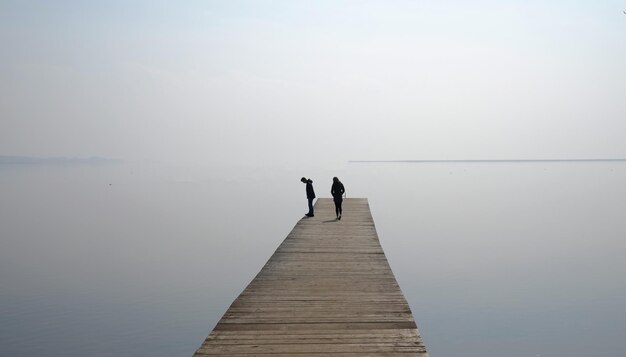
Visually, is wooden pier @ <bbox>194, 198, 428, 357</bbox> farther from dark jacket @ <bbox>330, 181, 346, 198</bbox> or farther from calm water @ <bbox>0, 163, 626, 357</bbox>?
dark jacket @ <bbox>330, 181, 346, 198</bbox>

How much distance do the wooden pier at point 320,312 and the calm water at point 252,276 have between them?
3.57 metres

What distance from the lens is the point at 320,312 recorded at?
8.34 metres

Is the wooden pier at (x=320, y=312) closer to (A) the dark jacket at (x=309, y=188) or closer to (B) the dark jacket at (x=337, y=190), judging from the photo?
(B) the dark jacket at (x=337, y=190)

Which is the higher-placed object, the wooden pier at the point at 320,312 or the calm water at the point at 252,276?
the wooden pier at the point at 320,312

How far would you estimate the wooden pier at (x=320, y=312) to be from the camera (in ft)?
22.5

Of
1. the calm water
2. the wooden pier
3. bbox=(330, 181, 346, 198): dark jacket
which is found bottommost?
the calm water

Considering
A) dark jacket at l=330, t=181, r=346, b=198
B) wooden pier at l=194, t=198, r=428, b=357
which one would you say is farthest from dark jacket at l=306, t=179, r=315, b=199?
wooden pier at l=194, t=198, r=428, b=357

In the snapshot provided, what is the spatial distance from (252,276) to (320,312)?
43.5 ft

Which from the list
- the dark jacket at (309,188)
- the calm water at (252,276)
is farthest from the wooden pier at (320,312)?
the dark jacket at (309,188)

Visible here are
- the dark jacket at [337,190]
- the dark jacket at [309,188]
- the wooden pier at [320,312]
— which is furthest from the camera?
the dark jacket at [309,188]

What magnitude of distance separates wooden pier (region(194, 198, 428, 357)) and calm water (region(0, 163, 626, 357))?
3566mm

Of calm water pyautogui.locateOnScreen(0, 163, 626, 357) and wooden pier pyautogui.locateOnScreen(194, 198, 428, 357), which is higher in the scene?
wooden pier pyautogui.locateOnScreen(194, 198, 428, 357)

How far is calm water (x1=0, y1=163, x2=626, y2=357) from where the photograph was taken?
44.9ft

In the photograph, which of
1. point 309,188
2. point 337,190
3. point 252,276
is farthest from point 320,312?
point 252,276
